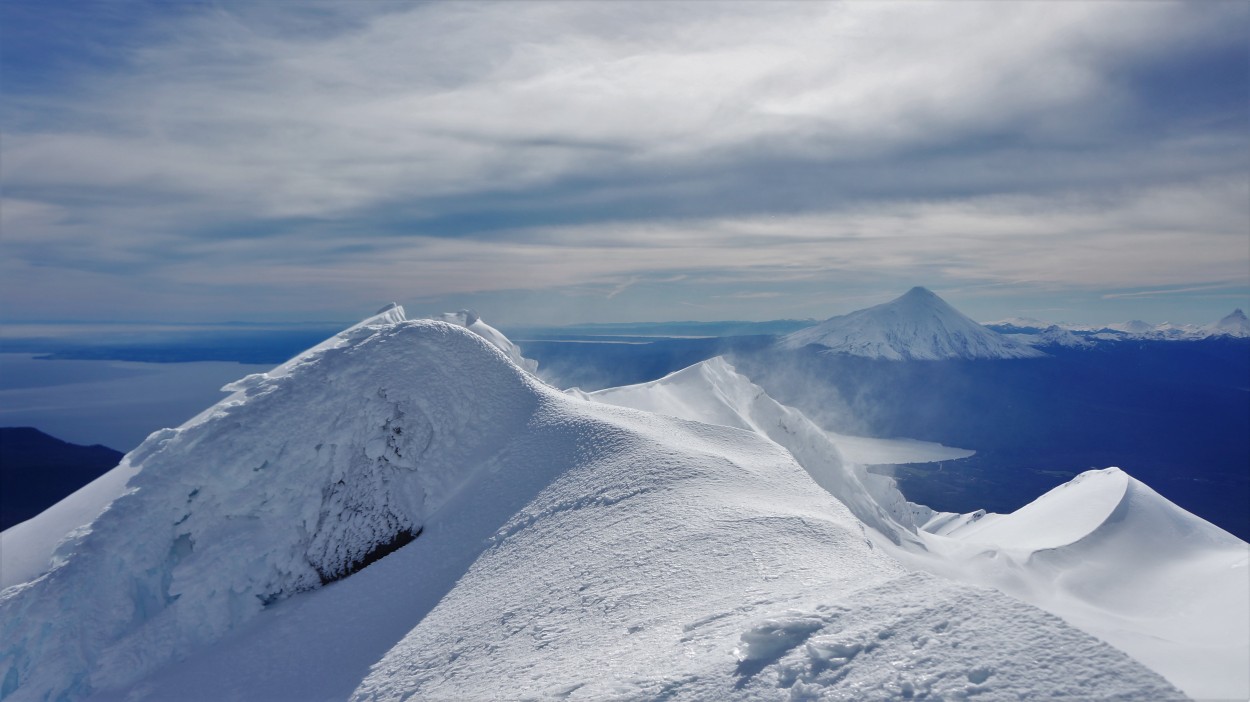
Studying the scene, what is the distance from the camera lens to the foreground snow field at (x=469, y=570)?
24.0 ft

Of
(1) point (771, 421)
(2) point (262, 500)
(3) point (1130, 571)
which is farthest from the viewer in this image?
(1) point (771, 421)

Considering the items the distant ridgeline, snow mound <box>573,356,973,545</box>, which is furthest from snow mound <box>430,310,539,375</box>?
the distant ridgeline

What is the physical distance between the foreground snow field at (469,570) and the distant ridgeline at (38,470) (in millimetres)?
92755

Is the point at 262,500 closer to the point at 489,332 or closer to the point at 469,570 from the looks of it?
the point at 469,570

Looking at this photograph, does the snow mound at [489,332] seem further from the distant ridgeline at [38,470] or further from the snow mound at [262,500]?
the distant ridgeline at [38,470]

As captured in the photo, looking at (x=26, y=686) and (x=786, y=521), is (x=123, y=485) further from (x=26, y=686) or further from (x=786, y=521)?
(x=786, y=521)

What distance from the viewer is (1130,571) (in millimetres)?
26797

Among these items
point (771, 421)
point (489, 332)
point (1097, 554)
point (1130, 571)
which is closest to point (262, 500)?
point (489, 332)

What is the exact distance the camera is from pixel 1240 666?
13016 millimetres

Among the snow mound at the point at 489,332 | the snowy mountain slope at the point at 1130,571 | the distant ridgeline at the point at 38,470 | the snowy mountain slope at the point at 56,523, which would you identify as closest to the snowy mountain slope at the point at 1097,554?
the snowy mountain slope at the point at 1130,571

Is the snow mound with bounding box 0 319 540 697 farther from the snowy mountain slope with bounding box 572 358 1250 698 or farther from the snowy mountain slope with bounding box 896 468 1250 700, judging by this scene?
the snowy mountain slope with bounding box 896 468 1250 700

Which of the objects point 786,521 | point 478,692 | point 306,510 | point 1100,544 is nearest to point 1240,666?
point 786,521

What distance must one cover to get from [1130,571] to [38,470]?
5685 inches

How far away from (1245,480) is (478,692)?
26836 cm
